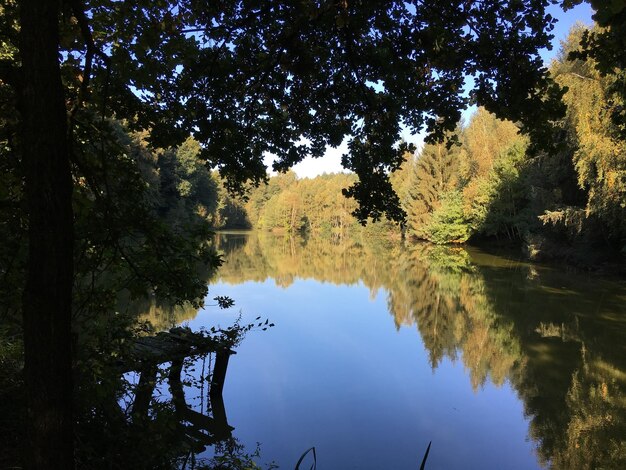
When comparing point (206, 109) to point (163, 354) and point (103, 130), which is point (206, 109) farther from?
point (163, 354)

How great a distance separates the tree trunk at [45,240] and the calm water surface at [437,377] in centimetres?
432

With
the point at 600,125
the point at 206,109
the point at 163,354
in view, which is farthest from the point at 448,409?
the point at 600,125

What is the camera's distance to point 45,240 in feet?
6.27

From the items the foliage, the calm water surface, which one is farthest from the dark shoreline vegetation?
the foliage

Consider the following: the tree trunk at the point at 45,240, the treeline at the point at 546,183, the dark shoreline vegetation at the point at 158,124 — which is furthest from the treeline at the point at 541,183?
the tree trunk at the point at 45,240

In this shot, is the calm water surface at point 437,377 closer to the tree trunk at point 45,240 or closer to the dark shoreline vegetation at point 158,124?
the dark shoreline vegetation at point 158,124

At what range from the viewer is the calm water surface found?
19.9 feet

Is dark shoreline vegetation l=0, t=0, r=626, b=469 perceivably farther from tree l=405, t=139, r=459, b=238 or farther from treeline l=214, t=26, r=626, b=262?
tree l=405, t=139, r=459, b=238

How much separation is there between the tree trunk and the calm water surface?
4323 millimetres

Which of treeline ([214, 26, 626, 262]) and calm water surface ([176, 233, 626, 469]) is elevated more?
treeline ([214, 26, 626, 262])

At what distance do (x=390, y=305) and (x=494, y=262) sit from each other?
14200mm

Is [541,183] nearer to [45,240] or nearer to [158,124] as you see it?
[158,124]

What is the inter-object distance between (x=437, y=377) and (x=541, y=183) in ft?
66.0

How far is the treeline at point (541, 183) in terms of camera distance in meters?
16.9
